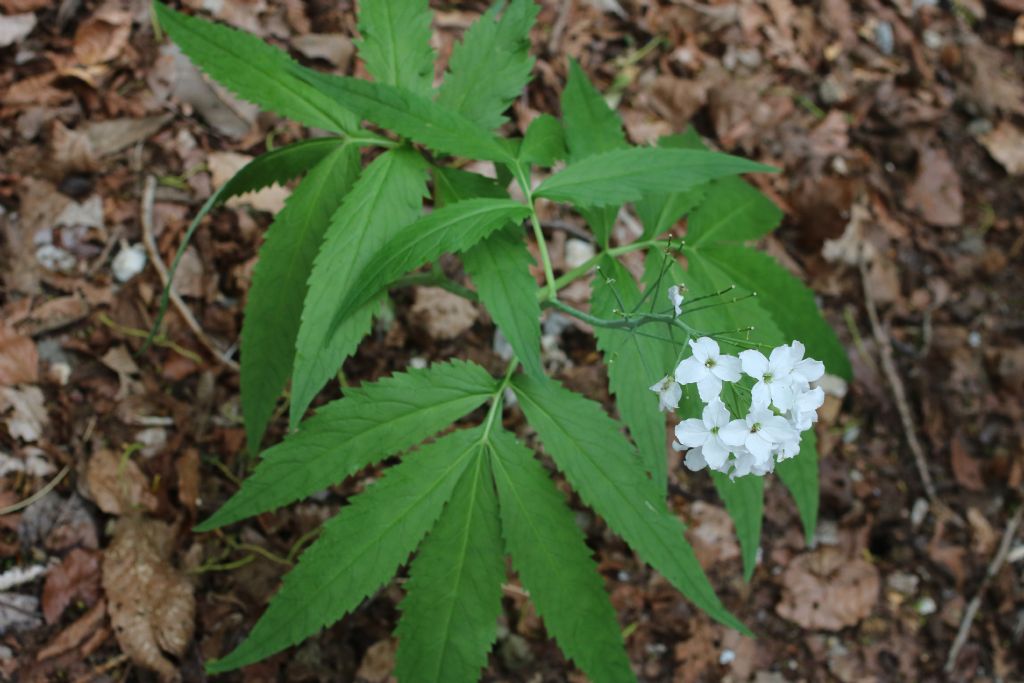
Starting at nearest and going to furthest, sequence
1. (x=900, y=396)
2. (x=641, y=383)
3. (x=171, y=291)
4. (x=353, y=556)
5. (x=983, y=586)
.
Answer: (x=353, y=556) → (x=641, y=383) → (x=171, y=291) → (x=983, y=586) → (x=900, y=396)

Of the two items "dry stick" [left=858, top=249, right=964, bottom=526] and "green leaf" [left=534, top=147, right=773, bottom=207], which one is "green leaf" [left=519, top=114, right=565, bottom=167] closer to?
"green leaf" [left=534, top=147, right=773, bottom=207]

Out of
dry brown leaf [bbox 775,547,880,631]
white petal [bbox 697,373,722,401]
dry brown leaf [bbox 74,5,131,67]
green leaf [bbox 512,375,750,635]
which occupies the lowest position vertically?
dry brown leaf [bbox 775,547,880,631]

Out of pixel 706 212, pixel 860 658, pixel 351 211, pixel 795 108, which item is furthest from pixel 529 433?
pixel 795 108

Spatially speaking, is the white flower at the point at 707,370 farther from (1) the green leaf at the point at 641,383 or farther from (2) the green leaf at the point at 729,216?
(2) the green leaf at the point at 729,216

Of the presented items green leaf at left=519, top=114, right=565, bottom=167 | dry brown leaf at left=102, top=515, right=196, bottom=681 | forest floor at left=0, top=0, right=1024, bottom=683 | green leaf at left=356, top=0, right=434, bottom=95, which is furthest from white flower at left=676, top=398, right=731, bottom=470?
dry brown leaf at left=102, top=515, right=196, bottom=681

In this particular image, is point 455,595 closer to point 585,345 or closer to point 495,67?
point 495,67

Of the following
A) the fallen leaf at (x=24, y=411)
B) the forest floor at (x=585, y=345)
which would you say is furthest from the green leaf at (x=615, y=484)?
the fallen leaf at (x=24, y=411)

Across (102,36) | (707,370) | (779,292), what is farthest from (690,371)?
(102,36)
